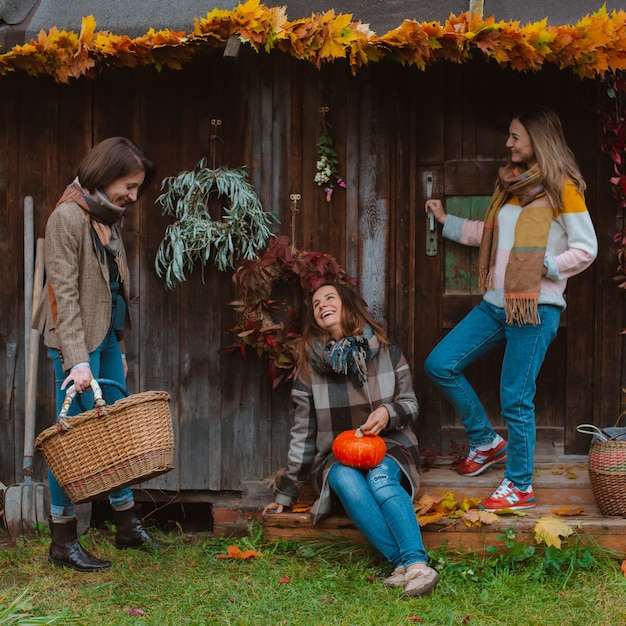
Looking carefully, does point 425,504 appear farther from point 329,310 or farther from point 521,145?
point 521,145

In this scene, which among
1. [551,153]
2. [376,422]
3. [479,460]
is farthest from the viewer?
[479,460]

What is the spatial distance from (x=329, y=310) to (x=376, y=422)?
2.03ft

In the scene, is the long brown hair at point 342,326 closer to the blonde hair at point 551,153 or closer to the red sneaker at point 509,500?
the red sneaker at point 509,500

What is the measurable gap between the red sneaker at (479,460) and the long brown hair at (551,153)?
1.38 metres

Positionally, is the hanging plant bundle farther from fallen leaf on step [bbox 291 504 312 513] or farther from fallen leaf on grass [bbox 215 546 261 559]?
fallen leaf on grass [bbox 215 546 261 559]

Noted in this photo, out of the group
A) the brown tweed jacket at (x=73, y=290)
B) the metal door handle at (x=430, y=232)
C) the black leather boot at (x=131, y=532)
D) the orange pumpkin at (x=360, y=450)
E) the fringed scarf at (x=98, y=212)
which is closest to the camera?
the brown tweed jacket at (x=73, y=290)

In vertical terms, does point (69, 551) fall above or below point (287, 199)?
below

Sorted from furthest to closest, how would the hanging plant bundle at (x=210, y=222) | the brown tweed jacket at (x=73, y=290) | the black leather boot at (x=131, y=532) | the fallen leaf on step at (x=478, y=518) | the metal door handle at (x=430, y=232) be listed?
the metal door handle at (x=430, y=232) → the hanging plant bundle at (x=210, y=222) → the black leather boot at (x=131, y=532) → the fallen leaf on step at (x=478, y=518) → the brown tweed jacket at (x=73, y=290)

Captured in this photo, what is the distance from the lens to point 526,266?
14.4 feet

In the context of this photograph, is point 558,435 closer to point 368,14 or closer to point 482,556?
point 482,556

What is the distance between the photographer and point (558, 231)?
4.50 meters

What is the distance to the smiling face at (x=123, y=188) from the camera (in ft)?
13.6

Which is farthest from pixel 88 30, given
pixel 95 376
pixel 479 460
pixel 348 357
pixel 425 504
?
pixel 479 460

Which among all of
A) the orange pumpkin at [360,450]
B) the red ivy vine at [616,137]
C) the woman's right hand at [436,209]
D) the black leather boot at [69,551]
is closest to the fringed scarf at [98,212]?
the black leather boot at [69,551]
